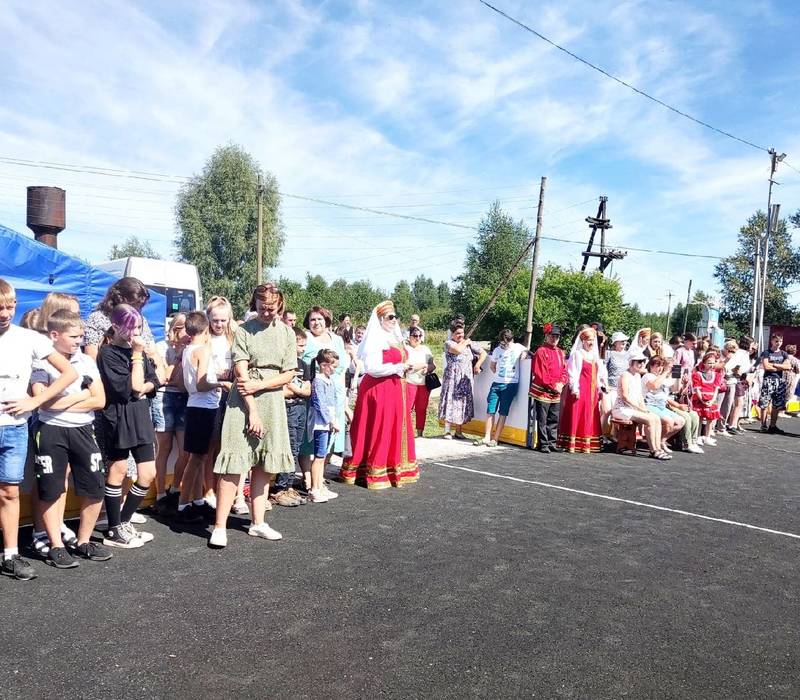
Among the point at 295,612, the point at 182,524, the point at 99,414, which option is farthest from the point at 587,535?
the point at 99,414

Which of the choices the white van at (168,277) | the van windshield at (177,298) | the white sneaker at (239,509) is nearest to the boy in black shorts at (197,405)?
the white sneaker at (239,509)

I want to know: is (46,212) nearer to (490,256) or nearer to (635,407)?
(635,407)

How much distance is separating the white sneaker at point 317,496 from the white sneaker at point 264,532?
1203 millimetres

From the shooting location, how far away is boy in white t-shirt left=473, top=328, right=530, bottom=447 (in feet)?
32.6

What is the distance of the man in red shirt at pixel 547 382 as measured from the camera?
953cm

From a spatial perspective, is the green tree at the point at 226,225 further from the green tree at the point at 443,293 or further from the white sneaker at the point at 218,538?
the green tree at the point at 443,293

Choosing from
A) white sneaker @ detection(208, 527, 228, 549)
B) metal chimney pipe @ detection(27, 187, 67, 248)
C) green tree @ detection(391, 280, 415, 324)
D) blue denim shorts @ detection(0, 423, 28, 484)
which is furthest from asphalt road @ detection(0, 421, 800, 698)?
green tree @ detection(391, 280, 415, 324)

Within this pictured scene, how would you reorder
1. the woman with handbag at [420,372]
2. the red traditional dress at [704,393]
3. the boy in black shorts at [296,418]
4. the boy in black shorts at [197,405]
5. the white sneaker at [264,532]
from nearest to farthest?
1. the white sneaker at [264,532]
2. the boy in black shorts at [197,405]
3. the boy in black shorts at [296,418]
4. the woman with handbag at [420,372]
5. the red traditional dress at [704,393]

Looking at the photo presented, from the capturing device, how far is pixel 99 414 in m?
4.62

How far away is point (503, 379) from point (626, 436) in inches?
79.7

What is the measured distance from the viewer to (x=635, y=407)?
9.79 m

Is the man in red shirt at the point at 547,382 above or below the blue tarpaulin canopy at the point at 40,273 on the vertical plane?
below

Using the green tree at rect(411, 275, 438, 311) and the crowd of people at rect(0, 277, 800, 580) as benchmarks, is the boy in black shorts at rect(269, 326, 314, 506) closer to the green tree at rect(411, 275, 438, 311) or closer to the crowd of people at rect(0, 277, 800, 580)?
the crowd of people at rect(0, 277, 800, 580)

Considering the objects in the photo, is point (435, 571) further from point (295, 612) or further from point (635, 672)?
point (635, 672)
